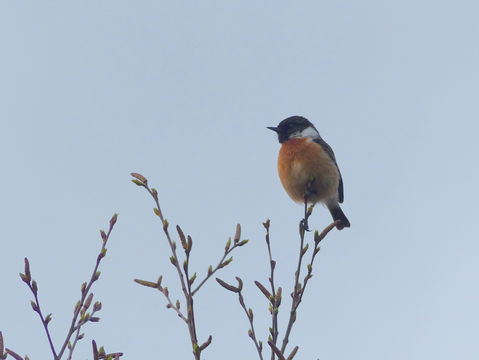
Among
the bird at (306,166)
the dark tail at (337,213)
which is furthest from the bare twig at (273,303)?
the dark tail at (337,213)

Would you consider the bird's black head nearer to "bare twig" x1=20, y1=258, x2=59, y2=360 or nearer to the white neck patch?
the white neck patch

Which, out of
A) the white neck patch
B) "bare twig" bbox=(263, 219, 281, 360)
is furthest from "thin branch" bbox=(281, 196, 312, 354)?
the white neck patch

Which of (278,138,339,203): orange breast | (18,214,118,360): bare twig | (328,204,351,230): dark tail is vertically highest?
(328,204,351,230): dark tail

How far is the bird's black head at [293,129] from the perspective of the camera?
27.4ft

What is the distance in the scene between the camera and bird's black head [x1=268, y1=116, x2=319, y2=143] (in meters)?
8.35

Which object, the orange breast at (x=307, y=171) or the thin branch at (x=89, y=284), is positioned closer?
the thin branch at (x=89, y=284)

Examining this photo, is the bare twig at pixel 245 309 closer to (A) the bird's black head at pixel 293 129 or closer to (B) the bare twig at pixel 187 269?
(B) the bare twig at pixel 187 269

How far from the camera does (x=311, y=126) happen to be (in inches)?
343

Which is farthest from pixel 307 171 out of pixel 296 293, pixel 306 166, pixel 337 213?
pixel 296 293

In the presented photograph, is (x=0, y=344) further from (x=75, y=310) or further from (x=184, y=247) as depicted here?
(x=184, y=247)

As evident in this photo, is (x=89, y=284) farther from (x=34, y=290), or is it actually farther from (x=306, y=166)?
(x=306, y=166)

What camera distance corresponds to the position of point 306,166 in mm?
7520

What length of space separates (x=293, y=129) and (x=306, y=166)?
3.34ft

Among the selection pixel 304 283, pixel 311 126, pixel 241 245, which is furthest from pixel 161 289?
pixel 311 126
